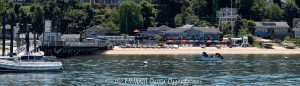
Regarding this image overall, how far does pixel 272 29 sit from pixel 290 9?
425 inches

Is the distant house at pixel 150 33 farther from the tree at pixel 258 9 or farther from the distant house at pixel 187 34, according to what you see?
the tree at pixel 258 9

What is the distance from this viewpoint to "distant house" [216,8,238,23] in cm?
18648

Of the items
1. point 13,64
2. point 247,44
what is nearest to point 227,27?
point 247,44

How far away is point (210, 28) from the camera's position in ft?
576

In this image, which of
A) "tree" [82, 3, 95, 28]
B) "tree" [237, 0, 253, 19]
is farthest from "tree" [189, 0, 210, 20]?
"tree" [82, 3, 95, 28]

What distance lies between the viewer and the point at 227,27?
594 feet

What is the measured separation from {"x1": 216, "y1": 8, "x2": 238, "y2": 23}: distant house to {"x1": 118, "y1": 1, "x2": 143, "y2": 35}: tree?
21.5 metres

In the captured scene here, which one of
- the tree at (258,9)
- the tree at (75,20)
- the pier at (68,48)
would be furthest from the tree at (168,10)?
the pier at (68,48)

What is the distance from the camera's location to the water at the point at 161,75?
76562mm

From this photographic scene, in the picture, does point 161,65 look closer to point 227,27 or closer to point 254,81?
point 254,81

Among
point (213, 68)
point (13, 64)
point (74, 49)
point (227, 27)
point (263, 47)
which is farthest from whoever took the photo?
point (227, 27)

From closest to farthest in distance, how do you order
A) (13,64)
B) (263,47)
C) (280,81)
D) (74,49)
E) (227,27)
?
(280,81), (13,64), (74,49), (263,47), (227,27)

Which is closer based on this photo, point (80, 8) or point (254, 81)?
point (254, 81)

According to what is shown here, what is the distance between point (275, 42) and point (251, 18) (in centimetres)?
2480
